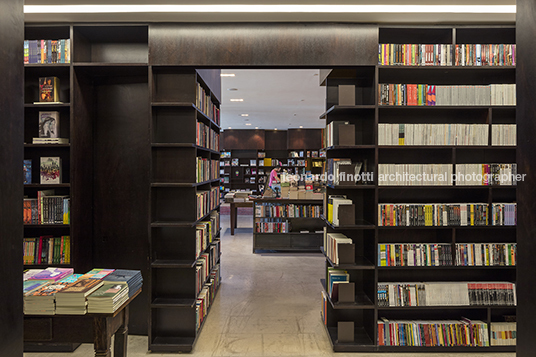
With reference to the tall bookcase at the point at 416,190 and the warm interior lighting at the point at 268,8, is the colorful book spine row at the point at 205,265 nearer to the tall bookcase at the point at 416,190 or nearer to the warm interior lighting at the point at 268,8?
the tall bookcase at the point at 416,190

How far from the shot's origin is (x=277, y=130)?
49.3 feet

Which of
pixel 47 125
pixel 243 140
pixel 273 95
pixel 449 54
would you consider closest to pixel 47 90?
pixel 47 125

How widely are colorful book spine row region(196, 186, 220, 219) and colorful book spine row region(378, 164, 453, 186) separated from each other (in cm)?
182

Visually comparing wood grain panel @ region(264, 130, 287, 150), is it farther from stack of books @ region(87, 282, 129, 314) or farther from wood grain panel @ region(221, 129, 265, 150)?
stack of books @ region(87, 282, 129, 314)

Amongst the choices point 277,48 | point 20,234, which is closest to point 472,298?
point 277,48

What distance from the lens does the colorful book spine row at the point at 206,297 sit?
133 inches

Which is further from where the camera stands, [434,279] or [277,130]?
[277,130]

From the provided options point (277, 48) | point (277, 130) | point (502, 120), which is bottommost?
point (502, 120)

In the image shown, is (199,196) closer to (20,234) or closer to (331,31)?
(331,31)

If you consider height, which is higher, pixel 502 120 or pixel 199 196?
pixel 502 120

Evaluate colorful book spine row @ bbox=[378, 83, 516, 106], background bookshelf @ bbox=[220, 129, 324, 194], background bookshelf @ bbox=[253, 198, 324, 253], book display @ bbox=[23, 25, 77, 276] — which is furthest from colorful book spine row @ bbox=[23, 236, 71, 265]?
background bookshelf @ bbox=[220, 129, 324, 194]

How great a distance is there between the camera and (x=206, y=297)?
3783 millimetres

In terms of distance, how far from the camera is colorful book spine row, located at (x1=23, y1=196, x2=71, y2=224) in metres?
3.10

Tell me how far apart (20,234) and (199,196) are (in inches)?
93.1
